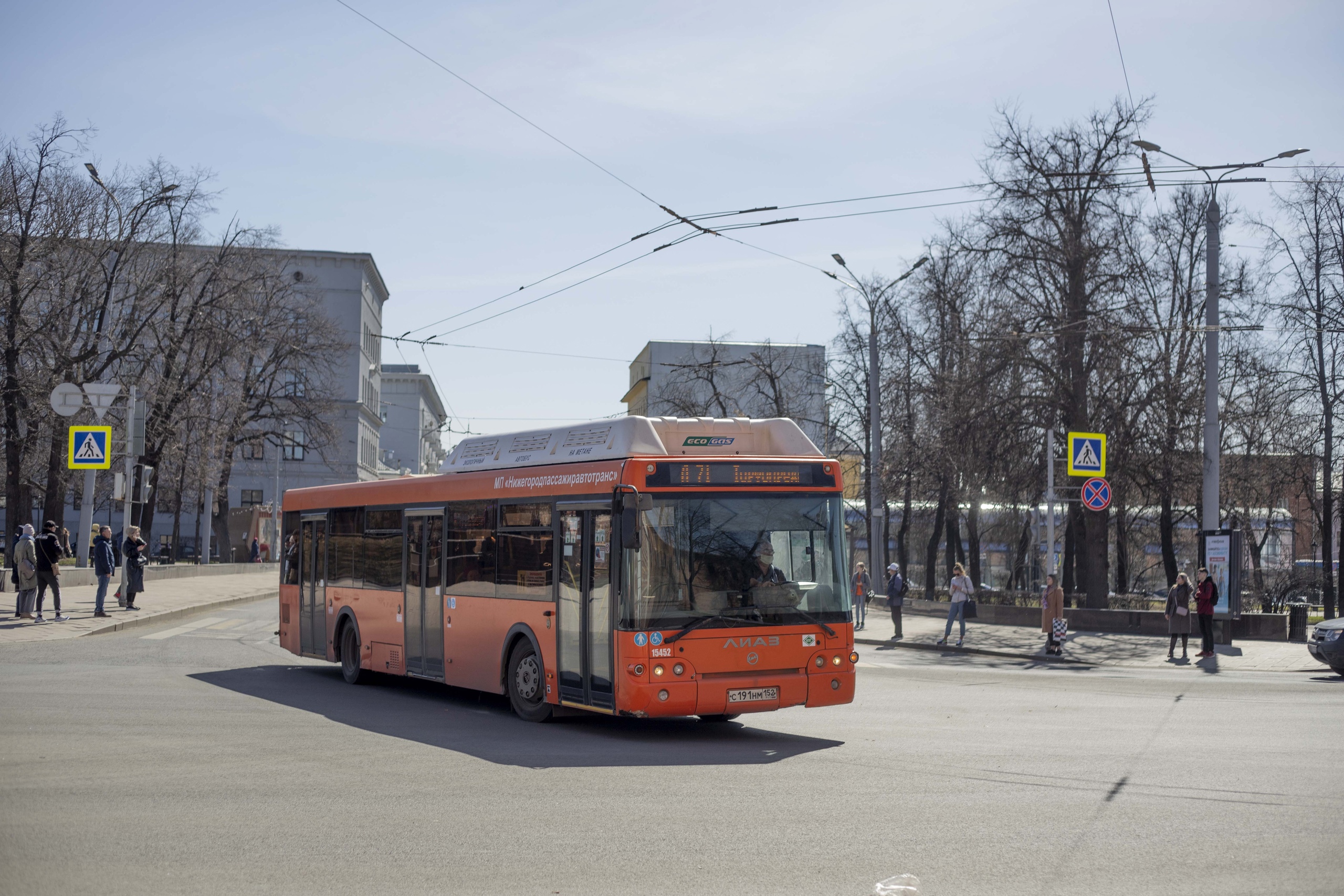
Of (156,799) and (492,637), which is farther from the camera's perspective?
(492,637)

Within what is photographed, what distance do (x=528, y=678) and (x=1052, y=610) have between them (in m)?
14.6

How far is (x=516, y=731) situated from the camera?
12188 mm

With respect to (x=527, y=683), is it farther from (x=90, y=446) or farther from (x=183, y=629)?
(x=90, y=446)

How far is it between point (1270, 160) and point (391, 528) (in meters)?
15.8

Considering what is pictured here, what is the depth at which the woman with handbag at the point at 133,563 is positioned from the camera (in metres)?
28.2

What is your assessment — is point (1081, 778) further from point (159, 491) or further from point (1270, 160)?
point (159, 491)

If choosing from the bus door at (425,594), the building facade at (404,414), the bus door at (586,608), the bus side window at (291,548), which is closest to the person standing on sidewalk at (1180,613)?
the bus door at (425,594)

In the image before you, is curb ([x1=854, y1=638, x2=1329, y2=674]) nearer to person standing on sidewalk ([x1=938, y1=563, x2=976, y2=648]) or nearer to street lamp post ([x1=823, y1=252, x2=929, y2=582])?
person standing on sidewalk ([x1=938, y1=563, x2=976, y2=648])

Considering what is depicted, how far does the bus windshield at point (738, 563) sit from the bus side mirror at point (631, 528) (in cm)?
12

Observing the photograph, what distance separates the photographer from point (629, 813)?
806 cm

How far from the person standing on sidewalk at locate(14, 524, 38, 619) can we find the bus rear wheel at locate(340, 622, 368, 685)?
355 inches

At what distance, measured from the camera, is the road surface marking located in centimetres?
2286

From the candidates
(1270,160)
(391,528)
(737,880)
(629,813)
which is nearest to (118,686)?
(391,528)

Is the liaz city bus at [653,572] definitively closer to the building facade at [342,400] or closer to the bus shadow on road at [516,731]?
the bus shadow on road at [516,731]
